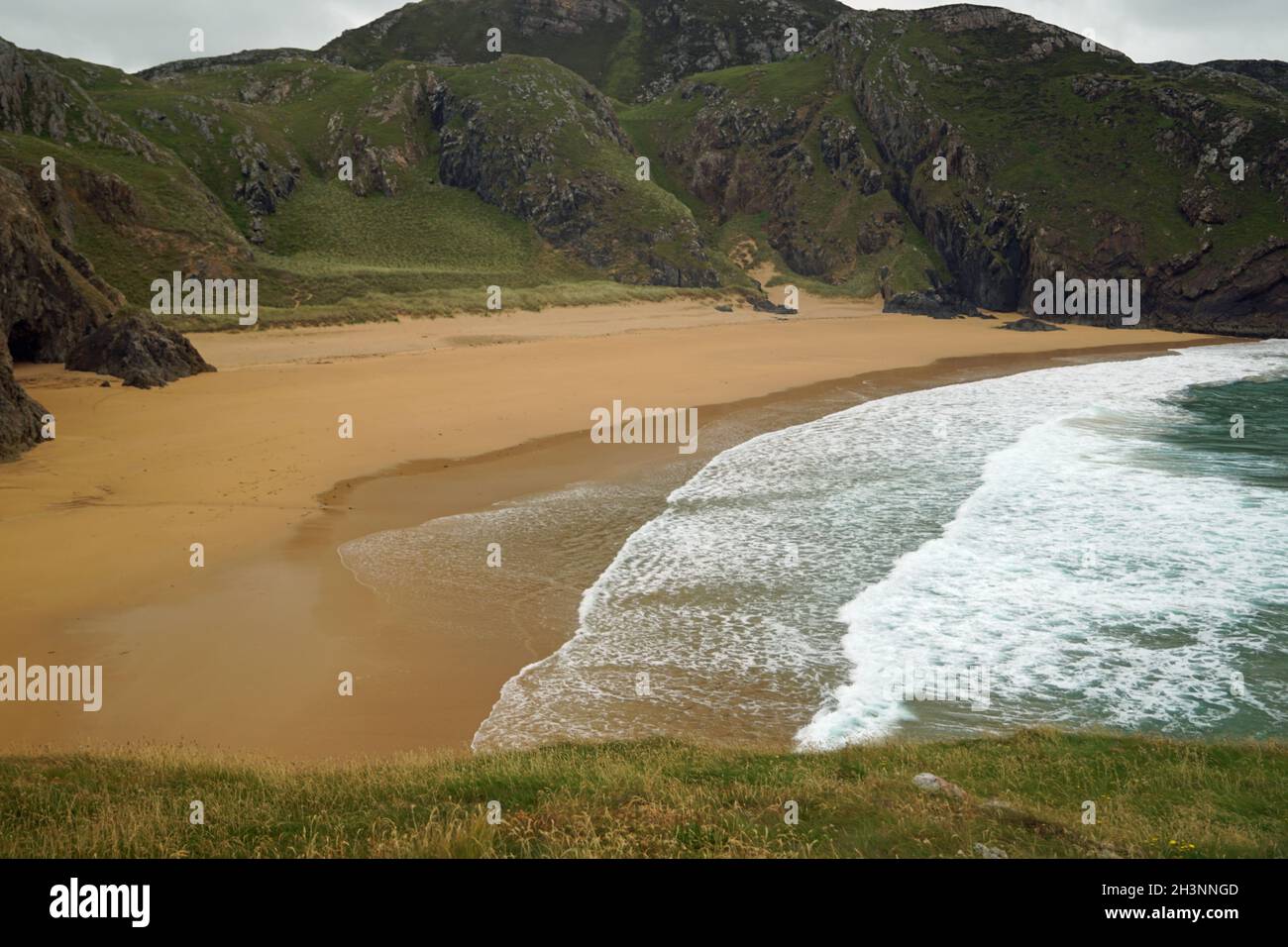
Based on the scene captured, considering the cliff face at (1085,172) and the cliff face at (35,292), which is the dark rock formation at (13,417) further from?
the cliff face at (1085,172)

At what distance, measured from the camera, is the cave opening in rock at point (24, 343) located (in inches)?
1125

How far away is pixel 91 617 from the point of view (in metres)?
11.9

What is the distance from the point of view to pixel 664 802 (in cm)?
642

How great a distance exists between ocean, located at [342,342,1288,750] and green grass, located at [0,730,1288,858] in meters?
1.63

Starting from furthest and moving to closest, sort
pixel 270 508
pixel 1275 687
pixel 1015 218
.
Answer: pixel 1015 218 < pixel 270 508 < pixel 1275 687

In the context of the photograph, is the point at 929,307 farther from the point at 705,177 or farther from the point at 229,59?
the point at 229,59

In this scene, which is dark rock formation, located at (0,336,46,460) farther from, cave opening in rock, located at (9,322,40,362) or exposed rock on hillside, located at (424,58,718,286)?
exposed rock on hillside, located at (424,58,718,286)

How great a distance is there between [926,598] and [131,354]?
81.9 feet

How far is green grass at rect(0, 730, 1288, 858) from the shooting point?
18.4 ft

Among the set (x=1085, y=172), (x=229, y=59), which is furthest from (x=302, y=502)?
(x=229, y=59)

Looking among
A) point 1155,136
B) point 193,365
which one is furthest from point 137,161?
point 1155,136

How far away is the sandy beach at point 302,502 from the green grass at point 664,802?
203cm

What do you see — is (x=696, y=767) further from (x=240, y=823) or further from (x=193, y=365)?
(x=193, y=365)
